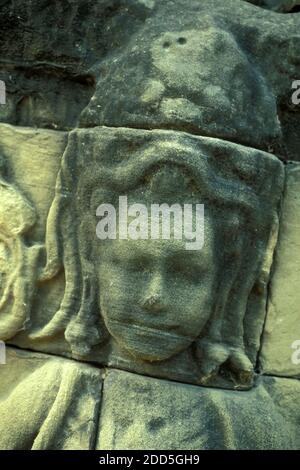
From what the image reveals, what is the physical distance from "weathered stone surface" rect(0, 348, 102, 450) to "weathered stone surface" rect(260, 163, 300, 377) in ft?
1.85

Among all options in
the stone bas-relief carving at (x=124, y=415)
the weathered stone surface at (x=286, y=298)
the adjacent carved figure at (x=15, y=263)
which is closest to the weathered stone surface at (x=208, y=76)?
the weathered stone surface at (x=286, y=298)

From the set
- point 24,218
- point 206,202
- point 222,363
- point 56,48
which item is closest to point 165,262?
point 206,202

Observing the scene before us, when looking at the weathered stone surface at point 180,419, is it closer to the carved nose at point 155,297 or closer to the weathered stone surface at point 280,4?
the carved nose at point 155,297

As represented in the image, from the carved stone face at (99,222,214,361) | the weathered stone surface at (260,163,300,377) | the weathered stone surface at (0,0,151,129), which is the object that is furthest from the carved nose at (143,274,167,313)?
the weathered stone surface at (0,0,151,129)

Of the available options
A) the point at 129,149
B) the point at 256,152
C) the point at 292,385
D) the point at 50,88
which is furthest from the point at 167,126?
the point at 292,385

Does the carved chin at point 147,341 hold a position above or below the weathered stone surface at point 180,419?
above

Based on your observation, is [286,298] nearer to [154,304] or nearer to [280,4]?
[154,304]

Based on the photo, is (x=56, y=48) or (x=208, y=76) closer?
(x=208, y=76)

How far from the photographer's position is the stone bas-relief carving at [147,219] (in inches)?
85.3

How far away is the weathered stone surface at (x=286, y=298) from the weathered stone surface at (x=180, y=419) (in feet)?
0.58

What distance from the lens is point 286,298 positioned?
240cm

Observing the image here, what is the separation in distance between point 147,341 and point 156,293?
15 cm

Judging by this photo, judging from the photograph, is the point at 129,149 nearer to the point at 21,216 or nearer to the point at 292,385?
the point at 21,216
